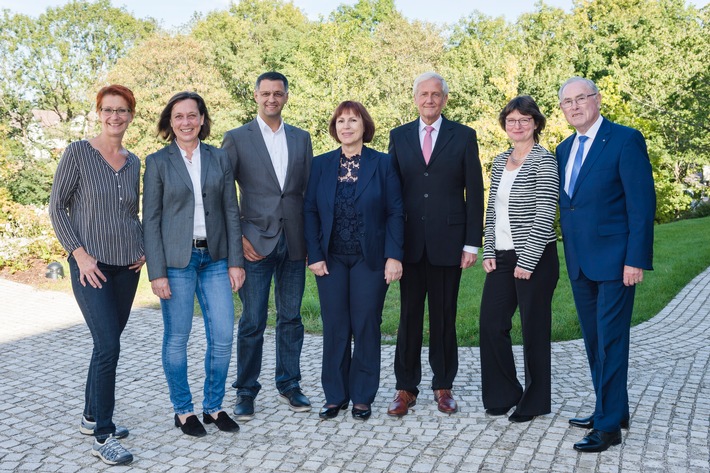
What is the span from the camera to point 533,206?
4691mm

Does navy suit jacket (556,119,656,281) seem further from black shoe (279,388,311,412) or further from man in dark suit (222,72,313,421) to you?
black shoe (279,388,311,412)

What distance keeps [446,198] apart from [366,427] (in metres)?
1.79

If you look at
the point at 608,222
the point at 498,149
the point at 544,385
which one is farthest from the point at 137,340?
the point at 498,149

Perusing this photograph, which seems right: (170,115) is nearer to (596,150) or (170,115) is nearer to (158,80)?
(596,150)

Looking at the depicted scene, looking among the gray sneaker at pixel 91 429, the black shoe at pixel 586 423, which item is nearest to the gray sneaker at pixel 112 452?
the gray sneaker at pixel 91 429

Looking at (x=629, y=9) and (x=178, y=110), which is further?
(x=629, y=9)

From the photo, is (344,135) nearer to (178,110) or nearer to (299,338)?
(178,110)

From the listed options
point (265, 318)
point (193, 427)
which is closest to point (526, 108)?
point (265, 318)

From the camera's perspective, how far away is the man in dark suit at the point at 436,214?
16.5 feet

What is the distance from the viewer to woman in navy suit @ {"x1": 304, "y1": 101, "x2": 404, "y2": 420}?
15.9 feet

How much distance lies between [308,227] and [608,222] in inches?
81.9

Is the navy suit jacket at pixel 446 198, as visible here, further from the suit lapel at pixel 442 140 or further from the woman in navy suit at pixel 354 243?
the woman in navy suit at pixel 354 243

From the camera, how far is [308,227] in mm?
4914

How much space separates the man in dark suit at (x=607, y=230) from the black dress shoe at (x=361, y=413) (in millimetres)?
1491
